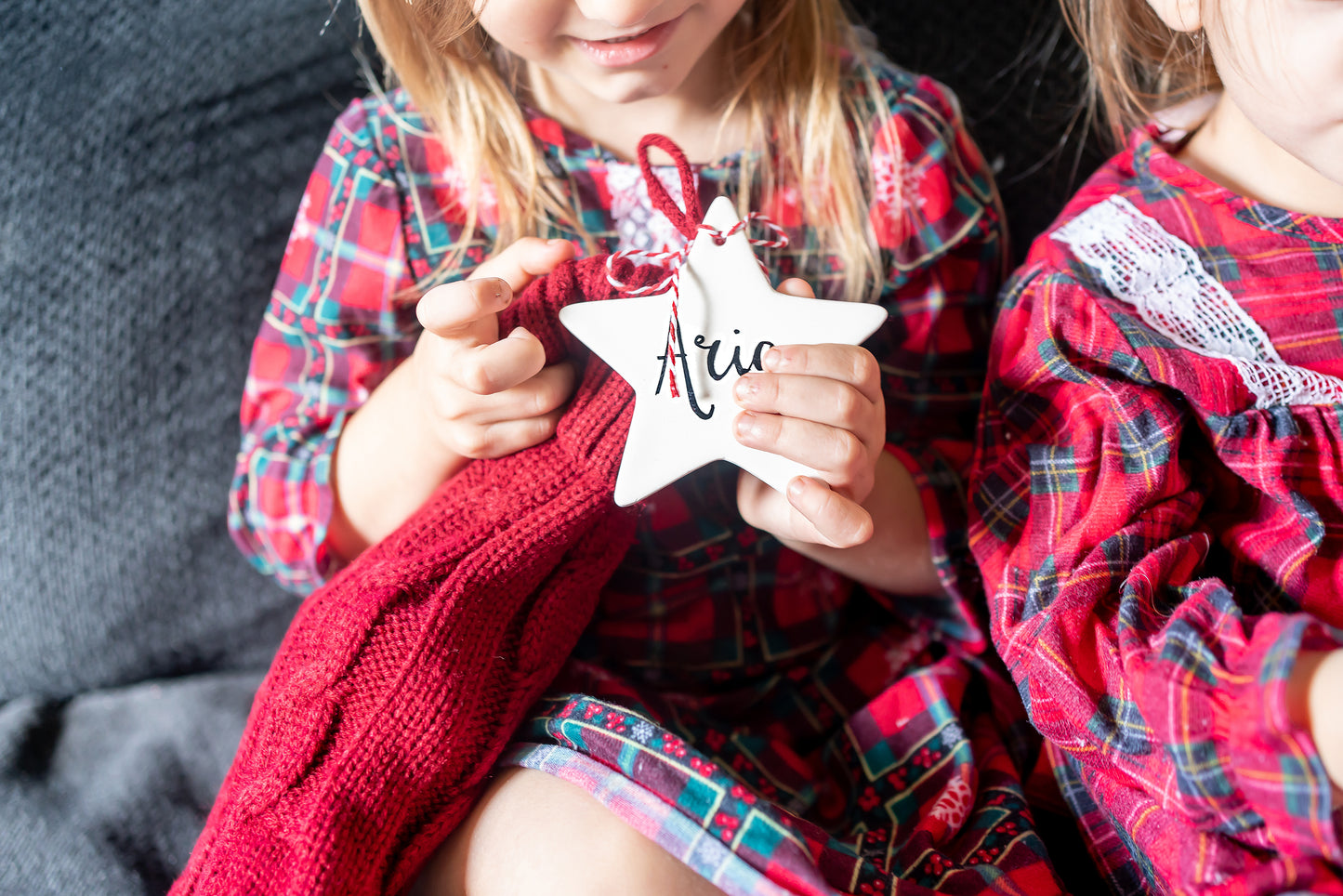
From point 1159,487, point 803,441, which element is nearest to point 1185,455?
point 1159,487

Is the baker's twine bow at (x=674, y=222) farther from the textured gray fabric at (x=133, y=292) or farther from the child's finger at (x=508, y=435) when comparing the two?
the textured gray fabric at (x=133, y=292)

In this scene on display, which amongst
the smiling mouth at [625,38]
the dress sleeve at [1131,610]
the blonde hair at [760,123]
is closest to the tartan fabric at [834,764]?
the dress sleeve at [1131,610]

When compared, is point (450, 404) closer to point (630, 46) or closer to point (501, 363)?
point (501, 363)

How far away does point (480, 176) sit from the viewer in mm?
735

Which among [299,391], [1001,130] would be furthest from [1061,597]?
[299,391]

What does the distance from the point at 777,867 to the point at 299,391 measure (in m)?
0.54

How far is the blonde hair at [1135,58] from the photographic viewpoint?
0.72 metres

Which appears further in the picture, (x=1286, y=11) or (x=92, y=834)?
(x=92, y=834)

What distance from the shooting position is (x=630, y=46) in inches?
24.0

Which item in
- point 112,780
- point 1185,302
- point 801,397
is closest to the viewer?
point 801,397

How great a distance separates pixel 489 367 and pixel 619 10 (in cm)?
22

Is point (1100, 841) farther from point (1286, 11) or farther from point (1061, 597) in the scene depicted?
point (1286, 11)

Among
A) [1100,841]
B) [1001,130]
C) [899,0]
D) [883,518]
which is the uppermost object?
[899,0]

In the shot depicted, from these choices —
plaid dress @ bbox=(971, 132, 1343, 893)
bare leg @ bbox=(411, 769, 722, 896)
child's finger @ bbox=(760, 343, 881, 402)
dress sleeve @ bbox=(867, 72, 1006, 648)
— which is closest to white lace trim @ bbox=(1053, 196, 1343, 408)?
plaid dress @ bbox=(971, 132, 1343, 893)
